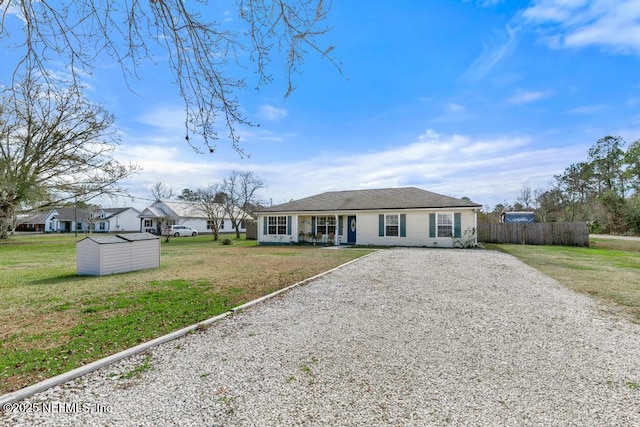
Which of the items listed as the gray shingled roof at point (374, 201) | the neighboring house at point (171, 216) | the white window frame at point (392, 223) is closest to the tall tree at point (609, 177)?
the gray shingled roof at point (374, 201)

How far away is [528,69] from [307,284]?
1015 cm

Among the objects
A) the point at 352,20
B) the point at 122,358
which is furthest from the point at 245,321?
the point at 352,20

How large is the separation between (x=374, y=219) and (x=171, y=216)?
1282 inches

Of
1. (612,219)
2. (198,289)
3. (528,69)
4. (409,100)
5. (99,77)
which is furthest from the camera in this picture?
(612,219)

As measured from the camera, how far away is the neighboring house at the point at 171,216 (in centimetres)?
4262

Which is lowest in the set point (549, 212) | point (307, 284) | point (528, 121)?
point (307, 284)

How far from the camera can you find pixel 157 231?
44.2 metres

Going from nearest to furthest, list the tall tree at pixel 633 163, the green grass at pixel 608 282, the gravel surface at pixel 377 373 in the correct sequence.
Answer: the gravel surface at pixel 377 373 → the green grass at pixel 608 282 → the tall tree at pixel 633 163

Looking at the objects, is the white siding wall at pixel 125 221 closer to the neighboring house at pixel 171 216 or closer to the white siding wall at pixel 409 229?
the neighboring house at pixel 171 216

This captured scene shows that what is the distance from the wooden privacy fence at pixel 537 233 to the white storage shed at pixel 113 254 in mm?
21635

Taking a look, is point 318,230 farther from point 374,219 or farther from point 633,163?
point 633,163

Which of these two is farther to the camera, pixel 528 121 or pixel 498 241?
pixel 498 241

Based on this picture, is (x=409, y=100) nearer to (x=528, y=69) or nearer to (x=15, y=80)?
(x=528, y=69)

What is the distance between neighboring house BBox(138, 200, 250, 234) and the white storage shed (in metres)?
31.5
